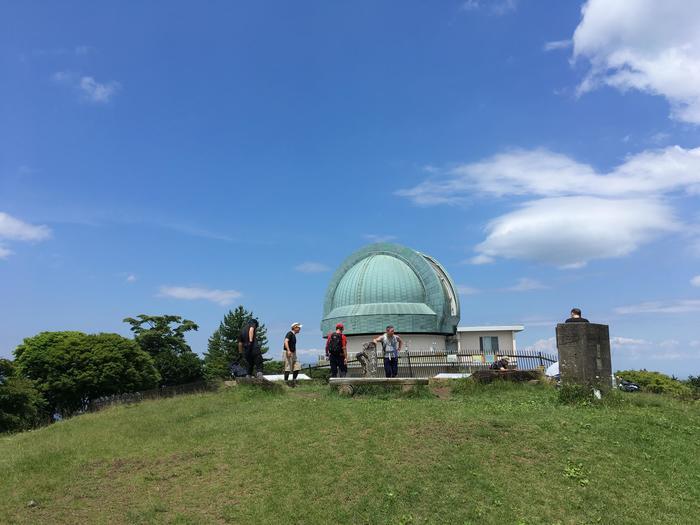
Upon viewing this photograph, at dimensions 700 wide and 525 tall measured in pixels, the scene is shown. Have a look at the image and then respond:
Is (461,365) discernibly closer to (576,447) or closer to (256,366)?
(256,366)

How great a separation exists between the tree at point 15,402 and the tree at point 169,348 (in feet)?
51.6

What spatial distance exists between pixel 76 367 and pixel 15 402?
27.3 feet

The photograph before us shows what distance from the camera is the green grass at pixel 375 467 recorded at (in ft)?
25.9

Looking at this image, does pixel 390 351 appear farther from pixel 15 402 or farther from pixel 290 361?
pixel 15 402

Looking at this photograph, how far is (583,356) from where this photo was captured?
13531mm

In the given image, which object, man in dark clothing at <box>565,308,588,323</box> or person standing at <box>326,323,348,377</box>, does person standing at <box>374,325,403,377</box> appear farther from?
man in dark clothing at <box>565,308,588,323</box>

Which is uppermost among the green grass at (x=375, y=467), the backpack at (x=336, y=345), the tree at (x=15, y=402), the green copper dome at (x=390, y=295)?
the green copper dome at (x=390, y=295)

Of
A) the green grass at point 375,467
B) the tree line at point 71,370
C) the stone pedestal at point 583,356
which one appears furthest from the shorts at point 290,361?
the tree line at point 71,370

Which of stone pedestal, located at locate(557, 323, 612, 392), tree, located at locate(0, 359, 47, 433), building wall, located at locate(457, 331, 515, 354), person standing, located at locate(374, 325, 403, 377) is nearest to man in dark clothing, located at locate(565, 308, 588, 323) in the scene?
stone pedestal, located at locate(557, 323, 612, 392)

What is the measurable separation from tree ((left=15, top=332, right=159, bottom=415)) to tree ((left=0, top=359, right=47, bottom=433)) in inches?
176

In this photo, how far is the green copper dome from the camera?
33969mm

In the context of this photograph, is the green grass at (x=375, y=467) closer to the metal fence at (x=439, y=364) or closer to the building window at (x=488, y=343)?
the metal fence at (x=439, y=364)

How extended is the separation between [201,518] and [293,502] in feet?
4.18

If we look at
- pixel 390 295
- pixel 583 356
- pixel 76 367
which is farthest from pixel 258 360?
pixel 76 367
